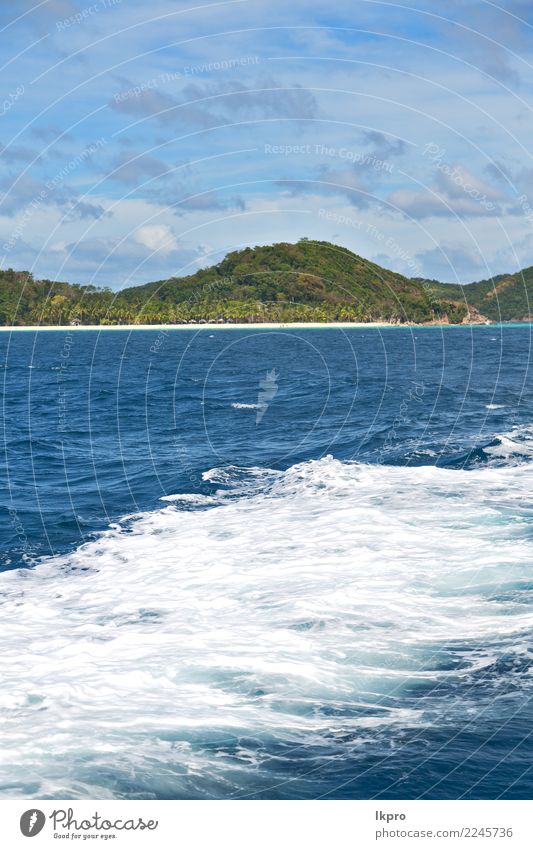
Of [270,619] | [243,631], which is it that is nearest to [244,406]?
[270,619]

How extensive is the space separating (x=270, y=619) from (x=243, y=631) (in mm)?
816

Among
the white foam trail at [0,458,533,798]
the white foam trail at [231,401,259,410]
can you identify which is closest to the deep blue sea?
the white foam trail at [0,458,533,798]

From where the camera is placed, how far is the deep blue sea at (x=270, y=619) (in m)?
11.5

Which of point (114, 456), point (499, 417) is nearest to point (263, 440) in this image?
point (114, 456)

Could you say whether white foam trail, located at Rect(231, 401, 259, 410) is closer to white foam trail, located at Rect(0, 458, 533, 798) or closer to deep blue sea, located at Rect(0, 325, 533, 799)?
deep blue sea, located at Rect(0, 325, 533, 799)

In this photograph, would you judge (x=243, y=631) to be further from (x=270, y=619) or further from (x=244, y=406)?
(x=244, y=406)

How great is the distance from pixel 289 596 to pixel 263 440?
24166mm

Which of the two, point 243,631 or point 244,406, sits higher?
point 244,406

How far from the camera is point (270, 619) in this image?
55.8 feet

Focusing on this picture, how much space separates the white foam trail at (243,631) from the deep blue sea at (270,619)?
2.1 inches

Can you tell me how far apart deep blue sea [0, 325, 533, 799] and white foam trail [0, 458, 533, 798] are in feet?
0.17

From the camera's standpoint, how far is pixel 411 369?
99.9m

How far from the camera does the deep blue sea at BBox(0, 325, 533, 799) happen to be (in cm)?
1155

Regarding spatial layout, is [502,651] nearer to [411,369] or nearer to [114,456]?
[114,456]
